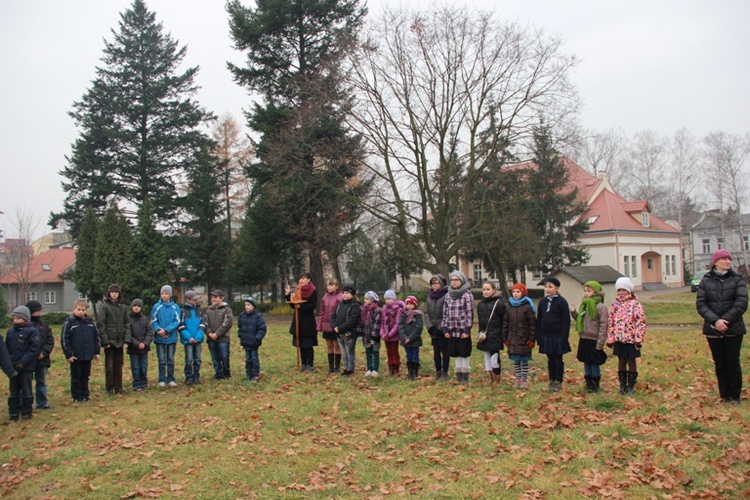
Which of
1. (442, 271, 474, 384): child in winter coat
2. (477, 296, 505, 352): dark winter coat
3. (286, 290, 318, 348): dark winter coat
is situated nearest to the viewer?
(477, 296, 505, 352): dark winter coat

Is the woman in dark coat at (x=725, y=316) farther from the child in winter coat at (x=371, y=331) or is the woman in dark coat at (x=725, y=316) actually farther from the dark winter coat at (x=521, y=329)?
the child in winter coat at (x=371, y=331)

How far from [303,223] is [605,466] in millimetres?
23028

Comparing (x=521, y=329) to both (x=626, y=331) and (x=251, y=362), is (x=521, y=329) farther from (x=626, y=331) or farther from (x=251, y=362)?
(x=251, y=362)

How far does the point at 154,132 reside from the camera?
130 ft

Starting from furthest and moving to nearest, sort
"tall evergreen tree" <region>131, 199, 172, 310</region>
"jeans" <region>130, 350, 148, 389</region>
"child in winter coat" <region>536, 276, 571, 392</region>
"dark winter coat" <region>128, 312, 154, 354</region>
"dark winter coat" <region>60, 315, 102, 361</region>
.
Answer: "tall evergreen tree" <region>131, 199, 172, 310</region> < "jeans" <region>130, 350, 148, 389</region> < "dark winter coat" <region>128, 312, 154, 354</region> < "dark winter coat" <region>60, 315, 102, 361</region> < "child in winter coat" <region>536, 276, 571, 392</region>

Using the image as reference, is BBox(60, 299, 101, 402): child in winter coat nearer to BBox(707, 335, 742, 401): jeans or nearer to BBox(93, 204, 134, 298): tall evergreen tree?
BBox(707, 335, 742, 401): jeans

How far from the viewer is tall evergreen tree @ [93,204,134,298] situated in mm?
35031

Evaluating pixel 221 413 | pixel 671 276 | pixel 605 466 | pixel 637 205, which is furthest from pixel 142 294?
pixel 671 276

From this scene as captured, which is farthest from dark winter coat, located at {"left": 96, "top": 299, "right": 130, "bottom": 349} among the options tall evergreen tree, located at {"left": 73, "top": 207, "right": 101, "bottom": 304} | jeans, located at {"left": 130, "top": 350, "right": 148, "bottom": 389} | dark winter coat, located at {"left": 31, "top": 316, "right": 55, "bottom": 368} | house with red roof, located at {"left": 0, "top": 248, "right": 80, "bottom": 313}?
house with red roof, located at {"left": 0, "top": 248, "right": 80, "bottom": 313}

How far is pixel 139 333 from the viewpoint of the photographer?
11961 mm

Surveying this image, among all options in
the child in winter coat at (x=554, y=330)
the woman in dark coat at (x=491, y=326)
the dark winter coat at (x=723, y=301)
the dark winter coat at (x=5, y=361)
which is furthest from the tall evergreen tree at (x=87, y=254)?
the dark winter coat at (x=723, y=301)

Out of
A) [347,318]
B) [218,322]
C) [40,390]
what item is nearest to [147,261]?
[218,322]

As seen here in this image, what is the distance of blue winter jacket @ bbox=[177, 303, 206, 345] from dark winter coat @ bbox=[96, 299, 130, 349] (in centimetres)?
102

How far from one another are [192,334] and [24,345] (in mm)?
3047
